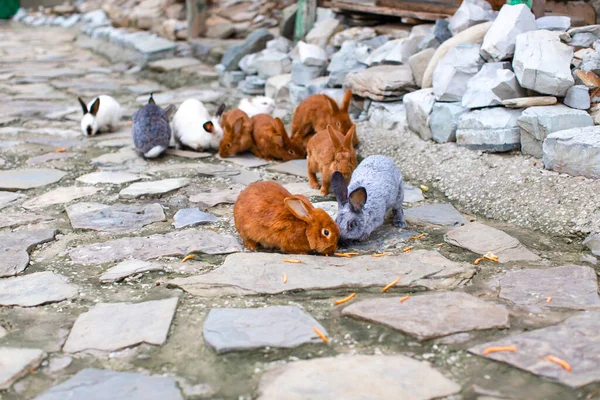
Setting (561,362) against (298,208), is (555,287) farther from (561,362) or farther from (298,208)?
(298,208)

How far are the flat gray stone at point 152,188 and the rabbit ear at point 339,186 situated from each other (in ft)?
5.98

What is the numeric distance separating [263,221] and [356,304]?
0.94 metres

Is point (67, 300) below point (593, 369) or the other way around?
below

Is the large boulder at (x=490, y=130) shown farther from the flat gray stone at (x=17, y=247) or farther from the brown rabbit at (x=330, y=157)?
the flat gray stone at (x=17, y=247)

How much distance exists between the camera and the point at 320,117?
20.8ft

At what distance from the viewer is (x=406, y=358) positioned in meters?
2.81

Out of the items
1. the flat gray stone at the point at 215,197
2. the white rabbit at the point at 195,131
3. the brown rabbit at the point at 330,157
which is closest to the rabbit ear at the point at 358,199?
the brown rabbit at the point at 330,157

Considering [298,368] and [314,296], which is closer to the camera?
[298,368]

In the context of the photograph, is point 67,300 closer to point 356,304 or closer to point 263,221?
point 263,221

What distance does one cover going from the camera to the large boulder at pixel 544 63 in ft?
17.1

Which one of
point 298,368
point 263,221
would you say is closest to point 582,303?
point 298,368

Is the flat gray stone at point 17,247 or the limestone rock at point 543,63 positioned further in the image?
the limestone rock at point 543,63

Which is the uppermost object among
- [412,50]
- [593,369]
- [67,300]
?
[412,50]

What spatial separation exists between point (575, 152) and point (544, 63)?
100cm
